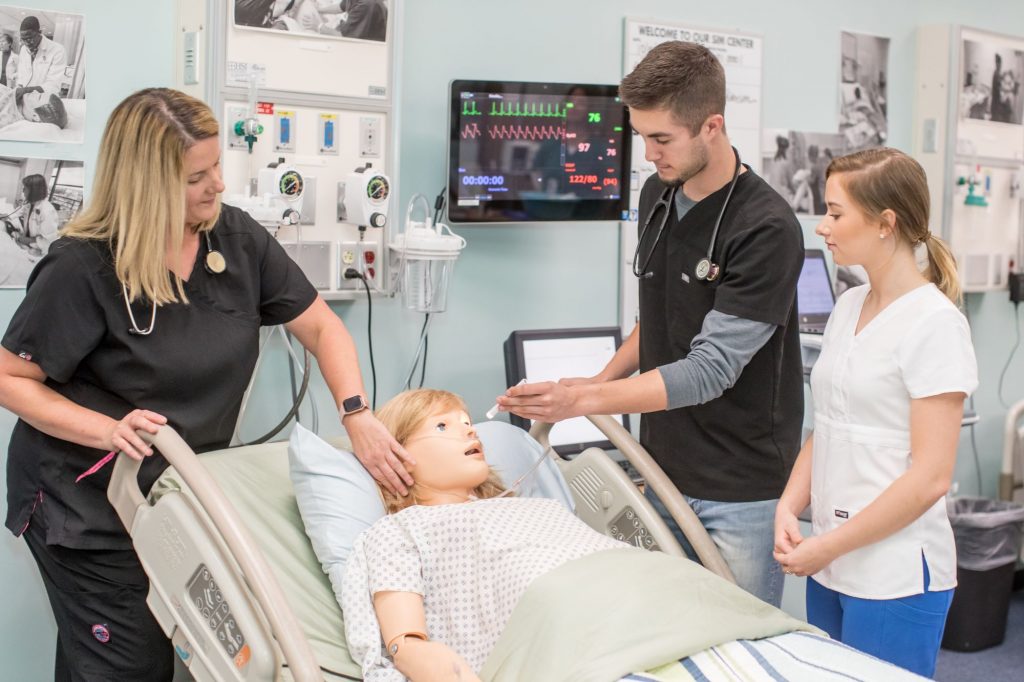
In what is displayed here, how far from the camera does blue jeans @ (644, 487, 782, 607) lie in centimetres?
210

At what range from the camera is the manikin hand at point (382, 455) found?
2094 millimetres

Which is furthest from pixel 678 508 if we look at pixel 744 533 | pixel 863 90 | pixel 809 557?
pixel 863 90

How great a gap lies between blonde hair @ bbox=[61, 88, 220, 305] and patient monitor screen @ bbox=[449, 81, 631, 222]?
104 cm

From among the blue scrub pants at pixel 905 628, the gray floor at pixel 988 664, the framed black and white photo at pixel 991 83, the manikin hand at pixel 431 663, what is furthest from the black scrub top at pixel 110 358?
the framed black and white photo at pixel 991 83

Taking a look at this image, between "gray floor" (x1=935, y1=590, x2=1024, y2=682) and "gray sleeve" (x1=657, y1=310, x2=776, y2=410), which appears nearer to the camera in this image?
"gray sleeve" (x1=657, y1=310, x2=776, y2=410)

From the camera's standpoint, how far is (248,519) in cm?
207

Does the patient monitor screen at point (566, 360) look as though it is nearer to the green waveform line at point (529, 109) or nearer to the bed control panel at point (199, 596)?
the green waveform line at point (529, 109)

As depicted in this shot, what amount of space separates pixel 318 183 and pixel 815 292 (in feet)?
6.05

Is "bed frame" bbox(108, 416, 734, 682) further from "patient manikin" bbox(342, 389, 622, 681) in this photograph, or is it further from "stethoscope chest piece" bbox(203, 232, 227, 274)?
"stethoscope chest piece" bbox(203, 232, 227, 274)

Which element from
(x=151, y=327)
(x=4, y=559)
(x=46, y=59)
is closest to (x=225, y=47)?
(x=46, y=59)

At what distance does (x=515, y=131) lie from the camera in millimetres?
2914

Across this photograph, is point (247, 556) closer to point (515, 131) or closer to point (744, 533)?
point (744, 533)

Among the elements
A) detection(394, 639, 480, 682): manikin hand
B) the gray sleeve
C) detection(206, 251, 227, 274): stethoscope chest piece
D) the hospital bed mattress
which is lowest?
detection(394, 639, 480, 682): manikin hand

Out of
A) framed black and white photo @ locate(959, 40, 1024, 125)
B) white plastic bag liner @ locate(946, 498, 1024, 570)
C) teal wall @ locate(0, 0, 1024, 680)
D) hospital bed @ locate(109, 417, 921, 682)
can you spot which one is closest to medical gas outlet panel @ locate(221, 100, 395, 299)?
teal wall @ locate(0, 0, 1024, 680)
